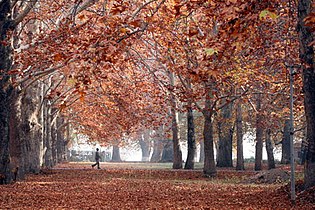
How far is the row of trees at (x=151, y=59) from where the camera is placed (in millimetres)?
10211

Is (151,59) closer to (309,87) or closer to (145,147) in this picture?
(309,87)

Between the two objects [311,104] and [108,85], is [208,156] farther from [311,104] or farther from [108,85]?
[311,104]

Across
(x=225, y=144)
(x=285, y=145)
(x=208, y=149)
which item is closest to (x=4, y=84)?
(x=208, y=149)

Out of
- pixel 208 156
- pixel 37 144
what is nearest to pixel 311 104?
pixel 208 156

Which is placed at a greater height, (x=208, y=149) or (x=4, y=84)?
(x=4, y=84)

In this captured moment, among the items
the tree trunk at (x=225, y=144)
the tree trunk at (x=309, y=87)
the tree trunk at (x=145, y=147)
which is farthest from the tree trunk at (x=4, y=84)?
the tree trunk at (x=145, y=147)

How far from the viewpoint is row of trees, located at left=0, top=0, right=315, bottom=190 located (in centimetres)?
1021

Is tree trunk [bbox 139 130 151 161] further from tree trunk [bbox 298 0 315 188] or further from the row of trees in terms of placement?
tree trunk [bbox 298 0 315 188]

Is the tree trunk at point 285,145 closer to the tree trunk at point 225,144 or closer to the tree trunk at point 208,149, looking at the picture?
the tree trunk at point 225,144

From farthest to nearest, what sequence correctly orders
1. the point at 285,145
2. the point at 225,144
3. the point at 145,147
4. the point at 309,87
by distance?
the point at 145,147, the point at 285,145, the point at 225,144, the point at 309,87

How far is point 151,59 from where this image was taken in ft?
88.1

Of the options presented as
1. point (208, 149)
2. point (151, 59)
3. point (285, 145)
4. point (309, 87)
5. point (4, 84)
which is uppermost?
point (151, 59)

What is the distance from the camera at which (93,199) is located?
13766 millimetres

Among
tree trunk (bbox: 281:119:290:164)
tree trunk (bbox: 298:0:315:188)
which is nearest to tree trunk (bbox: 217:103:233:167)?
tree trunk (bbox: 281:119:290:164)
